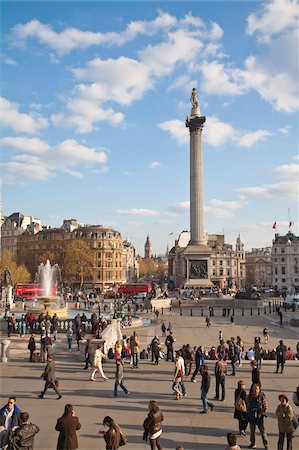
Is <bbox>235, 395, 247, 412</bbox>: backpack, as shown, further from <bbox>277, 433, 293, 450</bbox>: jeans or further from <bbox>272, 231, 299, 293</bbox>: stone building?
<bbox>272, 231, 299, 293</bbox>: stone building

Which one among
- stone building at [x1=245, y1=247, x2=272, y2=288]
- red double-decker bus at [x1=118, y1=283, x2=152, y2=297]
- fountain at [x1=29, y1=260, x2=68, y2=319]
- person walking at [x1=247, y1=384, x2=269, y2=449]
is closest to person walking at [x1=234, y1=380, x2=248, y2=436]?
person walking at [x1=247, y1=384, x2=269, y2=449]

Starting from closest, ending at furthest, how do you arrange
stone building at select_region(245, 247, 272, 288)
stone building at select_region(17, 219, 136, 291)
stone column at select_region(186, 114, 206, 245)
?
stone column at select_region(186, 114, 206, 245)
stone building at select_region(17, 219, 136, 291)
stone building at select_region(245, 247, 272, 288)

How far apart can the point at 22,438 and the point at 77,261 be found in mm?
89318

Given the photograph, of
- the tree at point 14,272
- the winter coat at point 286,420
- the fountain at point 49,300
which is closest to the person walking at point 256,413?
the winter coat at point 286,420

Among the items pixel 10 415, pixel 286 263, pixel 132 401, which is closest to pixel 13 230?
pixel 286 263

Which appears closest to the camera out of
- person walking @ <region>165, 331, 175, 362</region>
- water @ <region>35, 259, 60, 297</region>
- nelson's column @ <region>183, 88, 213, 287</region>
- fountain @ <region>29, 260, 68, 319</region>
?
person walking @ <region>165, 331, 175, 362</region>

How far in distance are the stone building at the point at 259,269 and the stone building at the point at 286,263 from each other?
26.1 m

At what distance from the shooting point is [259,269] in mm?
148750

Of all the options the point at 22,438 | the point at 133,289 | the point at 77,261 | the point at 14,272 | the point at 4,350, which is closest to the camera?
the point at 22,438

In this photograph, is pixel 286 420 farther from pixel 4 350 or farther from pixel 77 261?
pixel 77 261

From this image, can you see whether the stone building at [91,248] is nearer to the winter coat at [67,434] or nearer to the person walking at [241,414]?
the person walking at [241,414]

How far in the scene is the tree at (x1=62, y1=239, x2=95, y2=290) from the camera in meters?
95.8

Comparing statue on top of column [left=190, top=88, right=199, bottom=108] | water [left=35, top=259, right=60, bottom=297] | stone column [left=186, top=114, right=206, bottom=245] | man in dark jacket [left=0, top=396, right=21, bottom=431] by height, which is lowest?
man in dark jacket [left=0, top=396, right=21, bottom=431]

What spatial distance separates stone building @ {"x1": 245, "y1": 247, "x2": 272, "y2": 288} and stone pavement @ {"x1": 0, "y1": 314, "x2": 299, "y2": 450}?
126231 mm
